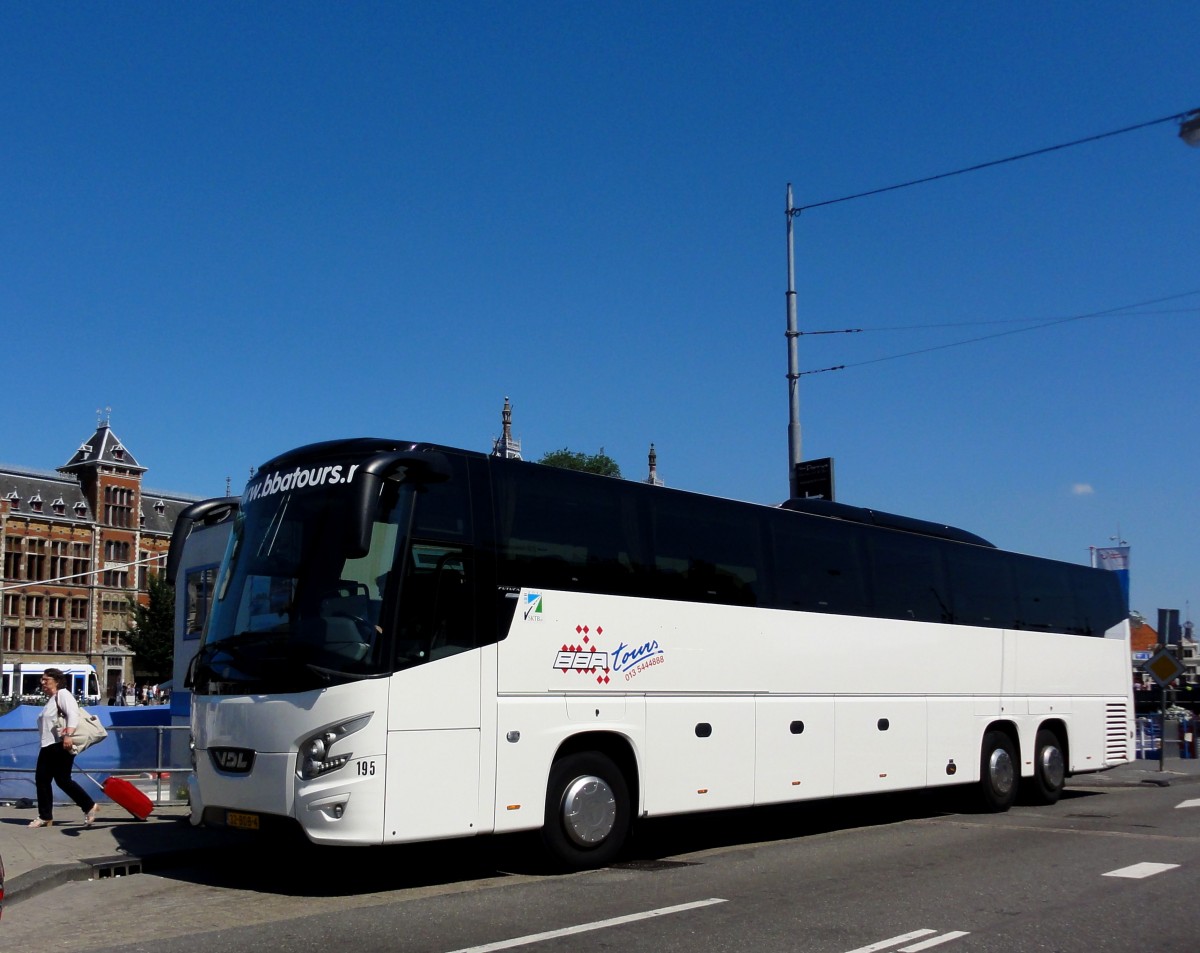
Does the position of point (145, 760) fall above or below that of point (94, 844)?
above

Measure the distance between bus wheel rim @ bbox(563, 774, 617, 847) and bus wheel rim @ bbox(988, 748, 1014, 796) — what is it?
7411 mm

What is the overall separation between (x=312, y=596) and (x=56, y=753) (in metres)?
5.65

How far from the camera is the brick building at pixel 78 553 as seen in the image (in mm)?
83875

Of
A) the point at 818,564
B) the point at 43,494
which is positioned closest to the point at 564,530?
the point at 818,564

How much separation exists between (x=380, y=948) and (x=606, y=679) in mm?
4031

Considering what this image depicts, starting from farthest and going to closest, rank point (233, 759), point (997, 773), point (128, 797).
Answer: point (997, 773) < point (128, 797) < point (233, 759)

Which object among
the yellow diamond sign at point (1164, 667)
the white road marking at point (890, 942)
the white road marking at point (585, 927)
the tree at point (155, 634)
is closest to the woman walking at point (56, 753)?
the white road marking at point (585, 927)

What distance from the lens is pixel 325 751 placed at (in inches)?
360

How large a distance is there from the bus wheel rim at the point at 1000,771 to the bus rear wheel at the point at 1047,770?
0.74 metres

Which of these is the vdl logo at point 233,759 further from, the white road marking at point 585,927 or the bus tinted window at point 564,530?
the white road marking at point 585,927

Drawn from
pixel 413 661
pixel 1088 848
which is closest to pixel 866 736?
pixel 1088 848

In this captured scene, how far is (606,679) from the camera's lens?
36.2 feet

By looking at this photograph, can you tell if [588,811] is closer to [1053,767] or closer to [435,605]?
[435,605]

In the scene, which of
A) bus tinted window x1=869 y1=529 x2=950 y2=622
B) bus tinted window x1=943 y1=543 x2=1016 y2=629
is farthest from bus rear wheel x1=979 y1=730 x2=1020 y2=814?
bus tinted window x1=869 y1=529 x2=950 y2=622
